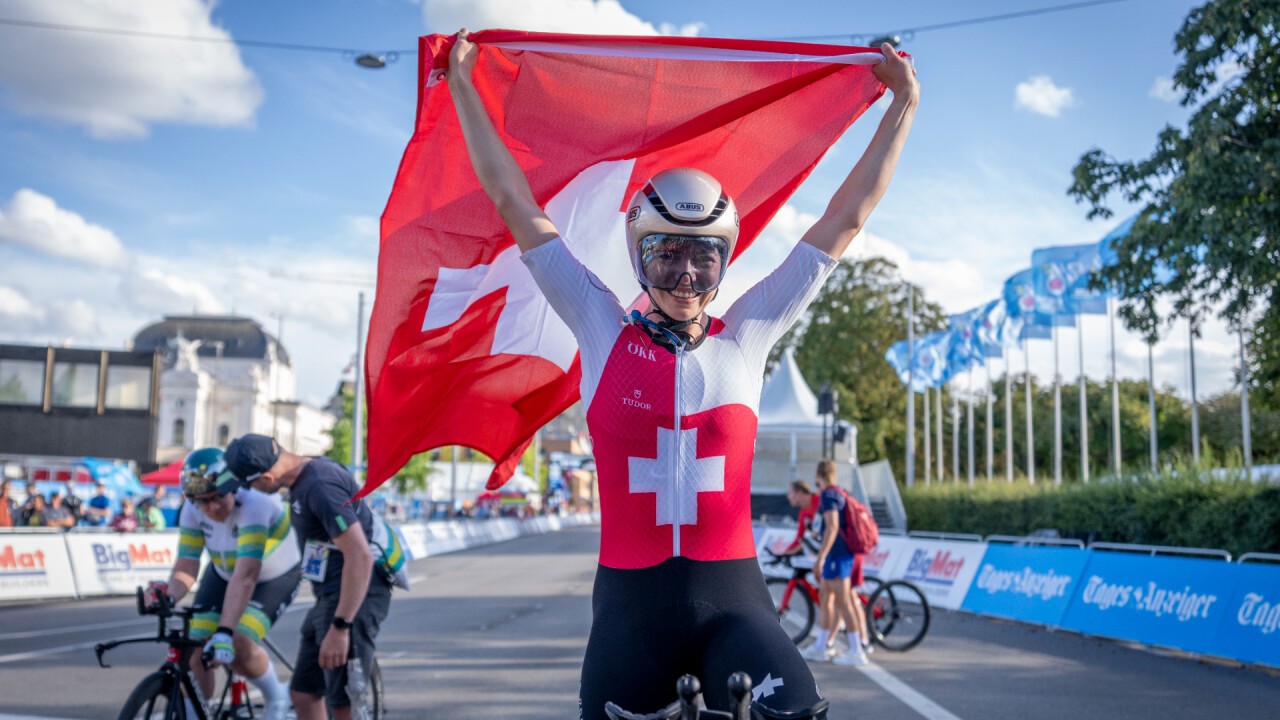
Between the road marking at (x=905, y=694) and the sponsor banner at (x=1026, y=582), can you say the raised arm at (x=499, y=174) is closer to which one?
the road marking at (x=905, y=694)

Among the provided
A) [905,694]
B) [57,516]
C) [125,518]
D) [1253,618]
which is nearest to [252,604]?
[905,694]

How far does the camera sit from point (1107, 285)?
18594 millimetres

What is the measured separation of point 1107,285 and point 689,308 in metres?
17.1

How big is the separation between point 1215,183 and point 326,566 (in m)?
13.3

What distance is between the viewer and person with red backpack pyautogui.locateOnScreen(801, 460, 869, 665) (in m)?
12.2

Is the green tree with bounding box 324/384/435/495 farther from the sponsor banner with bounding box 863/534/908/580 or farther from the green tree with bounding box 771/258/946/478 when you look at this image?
the sponsor banner with bounding box 863/534/908/580

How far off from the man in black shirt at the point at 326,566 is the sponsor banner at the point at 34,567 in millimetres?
14615

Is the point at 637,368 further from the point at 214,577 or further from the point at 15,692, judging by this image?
the point at 15,692

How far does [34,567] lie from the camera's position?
61.2ft

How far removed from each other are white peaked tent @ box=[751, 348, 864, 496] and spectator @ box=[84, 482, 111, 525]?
81.9ft

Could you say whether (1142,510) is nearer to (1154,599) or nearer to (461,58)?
(1154,599)

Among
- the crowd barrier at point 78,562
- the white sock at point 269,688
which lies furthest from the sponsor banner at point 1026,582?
the white sock at point 269,688

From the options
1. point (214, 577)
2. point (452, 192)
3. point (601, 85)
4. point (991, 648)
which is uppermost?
point (601, 85)

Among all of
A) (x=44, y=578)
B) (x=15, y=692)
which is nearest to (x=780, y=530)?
(x=44, y=578)
